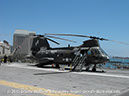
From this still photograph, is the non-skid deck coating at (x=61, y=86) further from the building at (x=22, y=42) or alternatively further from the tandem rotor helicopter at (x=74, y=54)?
the building at (x=22, y=42)

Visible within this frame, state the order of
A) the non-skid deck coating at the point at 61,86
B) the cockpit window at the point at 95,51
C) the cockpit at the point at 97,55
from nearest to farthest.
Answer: the non-skid deck coating at the point at 61,86
the cockpit at the point at 97,55
the cockpit window at the point at 95,51

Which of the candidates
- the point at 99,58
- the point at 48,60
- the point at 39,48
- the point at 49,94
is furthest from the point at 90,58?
the point at 49,94

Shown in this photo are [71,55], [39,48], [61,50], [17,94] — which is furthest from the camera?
[39,48]

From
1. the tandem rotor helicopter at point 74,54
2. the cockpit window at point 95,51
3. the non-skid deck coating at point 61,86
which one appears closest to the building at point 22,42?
the tandem rotor helicopter at point 74,54

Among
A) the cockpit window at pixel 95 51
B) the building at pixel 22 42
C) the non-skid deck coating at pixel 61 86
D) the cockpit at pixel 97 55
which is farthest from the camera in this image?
the building at pixel 22 42

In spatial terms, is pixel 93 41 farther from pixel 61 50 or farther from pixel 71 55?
pixel 61 50

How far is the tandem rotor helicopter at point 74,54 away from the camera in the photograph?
1684cm

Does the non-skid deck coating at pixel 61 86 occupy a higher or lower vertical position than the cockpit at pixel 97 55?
lower

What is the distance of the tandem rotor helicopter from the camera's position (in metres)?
16.8

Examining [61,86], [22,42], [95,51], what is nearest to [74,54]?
[95,51]

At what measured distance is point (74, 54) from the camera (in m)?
18.7

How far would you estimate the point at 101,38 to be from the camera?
1570cm

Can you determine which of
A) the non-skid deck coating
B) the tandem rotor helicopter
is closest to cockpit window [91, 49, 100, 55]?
the tandem rotor helicopter

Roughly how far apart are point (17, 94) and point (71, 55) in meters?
13.2
